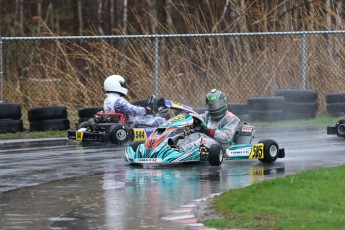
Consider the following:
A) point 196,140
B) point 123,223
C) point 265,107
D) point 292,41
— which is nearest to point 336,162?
point 196,140

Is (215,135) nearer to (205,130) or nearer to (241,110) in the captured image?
(205,130)

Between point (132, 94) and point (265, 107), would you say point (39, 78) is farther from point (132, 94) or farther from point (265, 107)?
point (265, 107)

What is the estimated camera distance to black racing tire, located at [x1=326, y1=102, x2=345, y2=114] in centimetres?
2293

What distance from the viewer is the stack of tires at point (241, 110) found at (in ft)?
72.9

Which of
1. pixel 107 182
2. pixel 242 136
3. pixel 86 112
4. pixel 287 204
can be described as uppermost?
pixel 86 112

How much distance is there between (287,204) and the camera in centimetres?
1010

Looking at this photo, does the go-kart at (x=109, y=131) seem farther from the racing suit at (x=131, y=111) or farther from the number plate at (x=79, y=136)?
the racing suit at (x=131, y=111)

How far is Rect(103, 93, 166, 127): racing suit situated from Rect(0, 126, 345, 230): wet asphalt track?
114 centimetres

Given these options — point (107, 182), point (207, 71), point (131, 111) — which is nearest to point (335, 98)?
point (207, 71)

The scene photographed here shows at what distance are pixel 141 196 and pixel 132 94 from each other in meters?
12.7

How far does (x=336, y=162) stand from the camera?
1514 centimetres

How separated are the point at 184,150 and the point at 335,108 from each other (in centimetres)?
897

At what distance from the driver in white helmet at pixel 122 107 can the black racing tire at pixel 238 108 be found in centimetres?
278

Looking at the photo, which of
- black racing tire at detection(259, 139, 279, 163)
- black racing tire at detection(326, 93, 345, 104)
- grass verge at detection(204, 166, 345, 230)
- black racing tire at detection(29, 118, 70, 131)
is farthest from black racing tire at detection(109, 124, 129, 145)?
grass verge at detection(204, 166, 345, 230)
